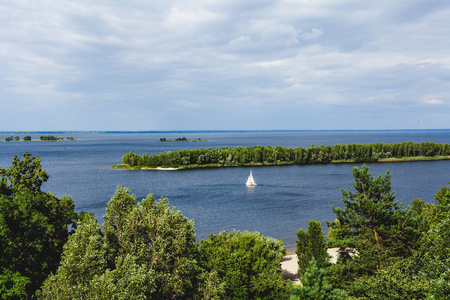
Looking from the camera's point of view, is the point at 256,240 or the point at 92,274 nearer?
the point at 92,274

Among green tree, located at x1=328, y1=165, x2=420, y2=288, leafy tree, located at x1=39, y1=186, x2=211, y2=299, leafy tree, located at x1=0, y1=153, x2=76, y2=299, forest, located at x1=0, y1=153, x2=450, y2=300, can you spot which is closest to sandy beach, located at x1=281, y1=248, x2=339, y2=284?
forest, located at x1=0, y1=153, x2=450, y2=300

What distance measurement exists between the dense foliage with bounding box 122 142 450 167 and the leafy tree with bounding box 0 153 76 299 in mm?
106414

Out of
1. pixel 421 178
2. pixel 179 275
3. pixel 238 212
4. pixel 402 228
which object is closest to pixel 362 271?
pixel 402 228

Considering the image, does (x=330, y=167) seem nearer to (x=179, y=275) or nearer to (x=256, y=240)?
(x=256, y=240)

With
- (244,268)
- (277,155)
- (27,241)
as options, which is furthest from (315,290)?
(277,155)

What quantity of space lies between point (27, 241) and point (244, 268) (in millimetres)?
15050

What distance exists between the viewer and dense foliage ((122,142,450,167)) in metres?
132

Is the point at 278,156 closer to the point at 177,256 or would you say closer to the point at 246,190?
the point at 246,190

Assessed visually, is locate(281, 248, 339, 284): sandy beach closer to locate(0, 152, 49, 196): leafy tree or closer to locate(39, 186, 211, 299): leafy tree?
locate(39, 186, 211, 299): leafy tree

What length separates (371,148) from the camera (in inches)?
5915

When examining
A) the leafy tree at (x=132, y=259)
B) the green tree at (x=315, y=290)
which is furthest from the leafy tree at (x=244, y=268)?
the green tree at (x=315, y=290)

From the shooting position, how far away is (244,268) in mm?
24719

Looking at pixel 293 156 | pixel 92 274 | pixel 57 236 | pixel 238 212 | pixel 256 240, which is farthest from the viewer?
pixel 293 156

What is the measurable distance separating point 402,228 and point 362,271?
420cm
